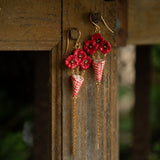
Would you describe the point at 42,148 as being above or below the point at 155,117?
above

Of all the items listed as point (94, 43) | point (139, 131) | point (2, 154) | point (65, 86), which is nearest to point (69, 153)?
point (65, 86)

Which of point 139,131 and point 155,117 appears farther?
point 155,117

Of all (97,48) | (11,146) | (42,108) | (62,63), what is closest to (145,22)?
(97,48)

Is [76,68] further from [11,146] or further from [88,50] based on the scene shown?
[11,146]

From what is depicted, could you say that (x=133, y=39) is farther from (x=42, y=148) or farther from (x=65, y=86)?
(x=42, y=148)

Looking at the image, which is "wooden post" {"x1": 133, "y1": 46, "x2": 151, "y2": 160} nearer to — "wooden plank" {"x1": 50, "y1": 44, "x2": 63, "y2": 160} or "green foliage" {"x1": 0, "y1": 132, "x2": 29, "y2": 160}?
"green foliage" {"x1": 0, "y1": 132, "x2": 29, "y2": 160}

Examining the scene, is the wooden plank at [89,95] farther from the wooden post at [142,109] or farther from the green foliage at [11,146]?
the wooden post at [142,109]
